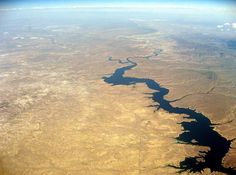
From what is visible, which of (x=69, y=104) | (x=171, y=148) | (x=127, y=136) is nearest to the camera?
(x=171, y=148)

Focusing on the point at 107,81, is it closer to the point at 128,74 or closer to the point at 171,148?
the point at 128,74

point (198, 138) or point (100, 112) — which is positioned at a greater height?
point (100, 112)

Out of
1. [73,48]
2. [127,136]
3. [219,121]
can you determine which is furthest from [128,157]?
[73,48]

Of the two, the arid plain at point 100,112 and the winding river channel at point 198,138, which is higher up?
the arid plain at point 100,112

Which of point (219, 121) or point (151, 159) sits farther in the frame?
point (219, 121)

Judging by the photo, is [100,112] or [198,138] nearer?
[198,138]

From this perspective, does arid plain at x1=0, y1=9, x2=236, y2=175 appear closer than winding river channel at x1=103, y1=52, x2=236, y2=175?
No

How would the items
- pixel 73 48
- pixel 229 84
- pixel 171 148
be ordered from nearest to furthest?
pixel 171 148 → pixel 229 84 → pixel 73 48

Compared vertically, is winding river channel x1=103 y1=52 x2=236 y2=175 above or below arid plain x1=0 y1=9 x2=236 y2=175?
below

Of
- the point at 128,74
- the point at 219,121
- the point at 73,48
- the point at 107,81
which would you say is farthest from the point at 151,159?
the point at 73,48

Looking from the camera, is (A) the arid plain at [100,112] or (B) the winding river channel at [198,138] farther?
(A) the arid plain at [100,112]
